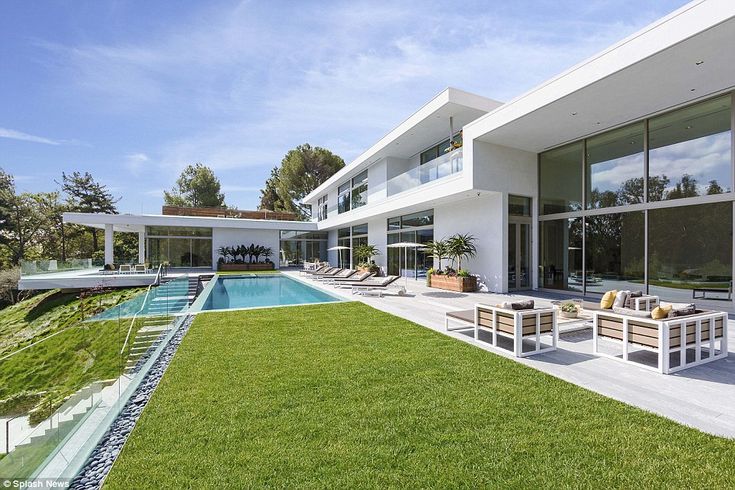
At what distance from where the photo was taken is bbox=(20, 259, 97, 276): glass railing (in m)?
15.7

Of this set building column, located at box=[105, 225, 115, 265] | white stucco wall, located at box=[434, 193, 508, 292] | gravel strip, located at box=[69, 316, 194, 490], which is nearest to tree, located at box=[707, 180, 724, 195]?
white stucco wall, located at box=[434, 193, 508, 292]

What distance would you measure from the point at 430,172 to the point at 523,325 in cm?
985

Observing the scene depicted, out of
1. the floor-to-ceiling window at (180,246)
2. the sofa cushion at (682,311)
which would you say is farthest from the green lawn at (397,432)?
the floor-to-ceiling window at (180,246)

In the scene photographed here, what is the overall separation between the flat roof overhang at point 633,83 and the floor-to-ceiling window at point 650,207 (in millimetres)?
661

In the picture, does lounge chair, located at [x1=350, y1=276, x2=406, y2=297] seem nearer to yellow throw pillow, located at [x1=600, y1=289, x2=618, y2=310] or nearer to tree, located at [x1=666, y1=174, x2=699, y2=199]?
yellow throw pillow, located at [x1=600, y1=289, x2=618, y2=310]

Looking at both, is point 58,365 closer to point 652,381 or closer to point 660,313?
point 652,381

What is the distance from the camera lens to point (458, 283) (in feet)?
43.1

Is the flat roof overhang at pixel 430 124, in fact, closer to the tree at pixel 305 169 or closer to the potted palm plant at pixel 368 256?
the potted palm plant at pixel 368 256

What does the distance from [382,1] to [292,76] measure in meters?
4.68

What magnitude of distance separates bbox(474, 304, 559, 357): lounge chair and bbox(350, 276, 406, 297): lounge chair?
6606 mm

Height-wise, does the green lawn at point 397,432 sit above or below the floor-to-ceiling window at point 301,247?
below

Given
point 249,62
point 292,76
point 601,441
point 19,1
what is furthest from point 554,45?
point 19,1

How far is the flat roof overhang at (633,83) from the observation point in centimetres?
604

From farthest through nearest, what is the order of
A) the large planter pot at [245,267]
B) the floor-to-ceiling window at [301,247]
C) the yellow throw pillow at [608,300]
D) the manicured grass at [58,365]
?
the floor-to-ceiling window at [301,247] < the large planter pot at [245,267] < the yellow throw pillow at [608,300] < the manicured grass at [58,365]
